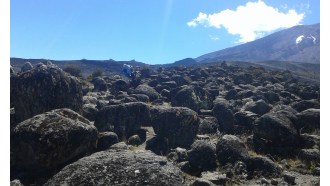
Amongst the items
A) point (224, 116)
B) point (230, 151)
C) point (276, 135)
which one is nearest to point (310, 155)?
point (276, 135)

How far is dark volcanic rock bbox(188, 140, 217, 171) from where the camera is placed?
9.66m

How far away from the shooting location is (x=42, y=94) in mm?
11055

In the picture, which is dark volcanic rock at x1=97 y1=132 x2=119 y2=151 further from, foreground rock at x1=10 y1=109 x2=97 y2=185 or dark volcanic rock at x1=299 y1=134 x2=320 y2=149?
dark volcanic rock at x1=299 y1=134 x2=320 y2=149

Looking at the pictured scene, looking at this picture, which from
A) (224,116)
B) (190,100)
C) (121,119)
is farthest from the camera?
(190,100)

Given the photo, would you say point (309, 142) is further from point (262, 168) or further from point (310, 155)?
point (262, 168)

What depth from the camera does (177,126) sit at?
12156 mm

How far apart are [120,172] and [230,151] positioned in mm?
5029

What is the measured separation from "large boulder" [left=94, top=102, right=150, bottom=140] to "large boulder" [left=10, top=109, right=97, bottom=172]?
3.84 metres

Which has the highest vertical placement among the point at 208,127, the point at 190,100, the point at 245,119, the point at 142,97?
the point at 142,97

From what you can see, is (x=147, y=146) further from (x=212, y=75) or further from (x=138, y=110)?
(x=212, y=75)

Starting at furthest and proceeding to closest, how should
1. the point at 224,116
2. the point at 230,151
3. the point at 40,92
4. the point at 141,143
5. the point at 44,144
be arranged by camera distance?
1. the point at 224,116
2. the point at 141,143
3. the point at 40,92
4. the point at 230,151
5. the point at 44,144

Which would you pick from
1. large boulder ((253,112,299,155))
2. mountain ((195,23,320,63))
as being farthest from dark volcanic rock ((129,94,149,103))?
mountain ((195,23,320,63))

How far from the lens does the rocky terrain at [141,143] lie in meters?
6.21

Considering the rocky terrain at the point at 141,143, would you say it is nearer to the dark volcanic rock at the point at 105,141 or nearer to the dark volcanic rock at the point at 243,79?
the dark volcanic rock at the point at 105,141
